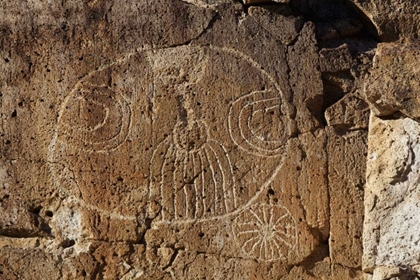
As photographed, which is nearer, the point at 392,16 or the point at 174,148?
the point at 174,148

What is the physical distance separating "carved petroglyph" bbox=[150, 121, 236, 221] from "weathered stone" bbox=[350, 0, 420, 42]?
136cm

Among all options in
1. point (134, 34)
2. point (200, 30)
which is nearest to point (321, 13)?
point (200, 30)

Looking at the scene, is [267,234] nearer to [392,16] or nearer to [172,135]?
[172,135]

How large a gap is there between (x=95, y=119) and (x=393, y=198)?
198 cm

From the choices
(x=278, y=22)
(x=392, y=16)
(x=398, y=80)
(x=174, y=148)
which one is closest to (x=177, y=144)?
(x=174, y=148)

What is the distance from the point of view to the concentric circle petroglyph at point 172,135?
6.22 meters

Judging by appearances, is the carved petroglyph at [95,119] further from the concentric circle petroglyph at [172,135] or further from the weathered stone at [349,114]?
the weathered stone at [349,114]

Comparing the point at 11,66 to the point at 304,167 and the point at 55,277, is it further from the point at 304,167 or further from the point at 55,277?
the point at 304,167

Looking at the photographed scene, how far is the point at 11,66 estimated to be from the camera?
6375 millimetres

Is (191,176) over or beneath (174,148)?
beneath

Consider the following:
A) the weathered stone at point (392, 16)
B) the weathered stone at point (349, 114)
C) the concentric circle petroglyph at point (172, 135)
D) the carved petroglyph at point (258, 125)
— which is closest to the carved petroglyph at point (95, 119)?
the concentric circle petroglyph at point (172, 135)

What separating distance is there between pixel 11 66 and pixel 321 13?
2.12 m

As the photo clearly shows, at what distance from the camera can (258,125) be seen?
20.6 feet

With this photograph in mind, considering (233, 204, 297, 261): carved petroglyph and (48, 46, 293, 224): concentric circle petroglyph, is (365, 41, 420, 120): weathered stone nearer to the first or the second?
(48, 46, 293, 224): concentric circle petroglyph
